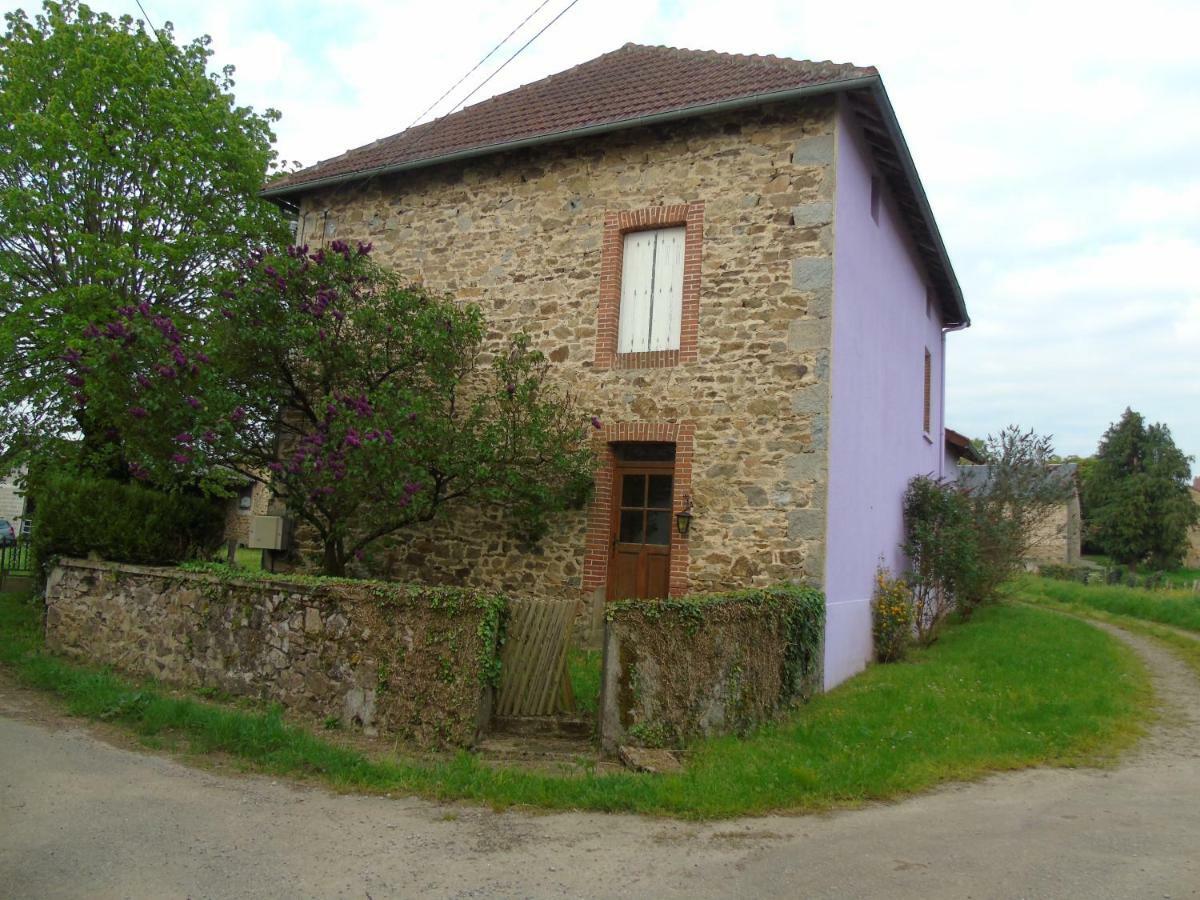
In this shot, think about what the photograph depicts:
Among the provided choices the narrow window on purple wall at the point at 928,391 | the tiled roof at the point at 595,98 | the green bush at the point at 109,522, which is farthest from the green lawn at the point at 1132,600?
the green bush at the point at 109,522

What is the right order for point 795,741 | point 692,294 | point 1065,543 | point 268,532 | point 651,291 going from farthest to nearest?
1. point 1065,543
2. point 268,532
3. point 651,291
4. point 692,294
5. point 795,741

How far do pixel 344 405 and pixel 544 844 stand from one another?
18.8ft

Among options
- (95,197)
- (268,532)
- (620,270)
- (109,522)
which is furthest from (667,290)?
(95,197)

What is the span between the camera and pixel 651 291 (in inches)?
414

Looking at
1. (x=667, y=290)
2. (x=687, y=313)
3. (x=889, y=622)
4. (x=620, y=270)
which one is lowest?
(x=889, y=622)

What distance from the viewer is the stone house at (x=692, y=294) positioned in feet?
30.9

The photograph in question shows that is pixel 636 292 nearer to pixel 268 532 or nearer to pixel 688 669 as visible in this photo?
pixel 688 669

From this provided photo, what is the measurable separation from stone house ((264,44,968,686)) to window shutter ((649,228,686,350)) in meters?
0.03

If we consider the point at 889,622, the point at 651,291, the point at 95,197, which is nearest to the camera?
the point at 651,291

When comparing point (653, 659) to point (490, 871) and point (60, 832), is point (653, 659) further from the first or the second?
point (60, 832)

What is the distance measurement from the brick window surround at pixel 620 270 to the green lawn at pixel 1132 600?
12.4m

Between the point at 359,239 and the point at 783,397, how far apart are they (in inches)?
272

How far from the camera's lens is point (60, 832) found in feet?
15.2

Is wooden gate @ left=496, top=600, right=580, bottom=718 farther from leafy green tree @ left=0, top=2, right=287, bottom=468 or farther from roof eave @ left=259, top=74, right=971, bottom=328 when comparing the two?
leafy green tree @ left=0, top=2, right=287, bottom=468
